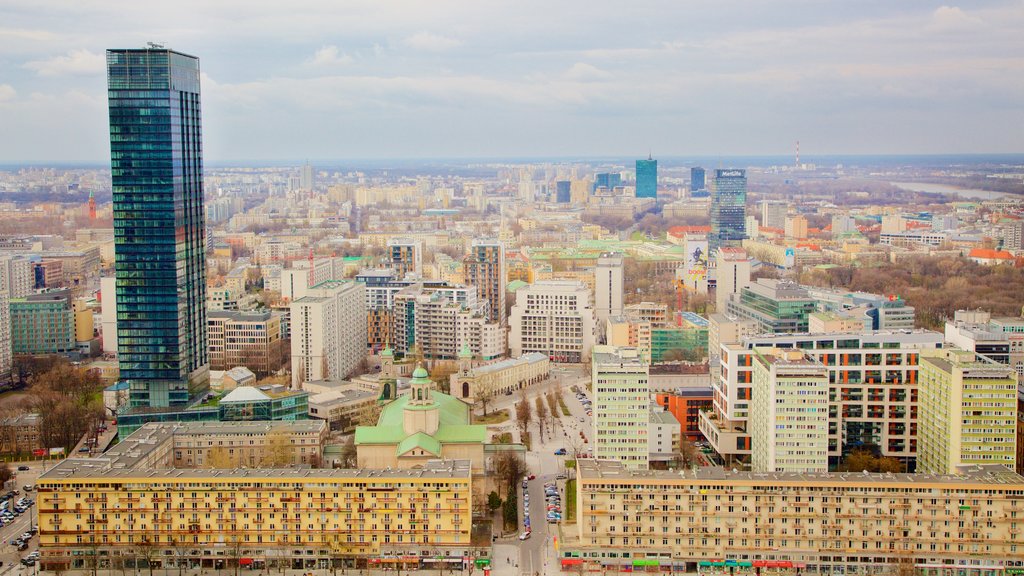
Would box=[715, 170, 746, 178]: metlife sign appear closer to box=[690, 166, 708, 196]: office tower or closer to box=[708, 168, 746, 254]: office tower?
box=[708, 168, 746, 254]: office tower

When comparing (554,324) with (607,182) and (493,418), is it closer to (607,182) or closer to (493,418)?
(493,418)

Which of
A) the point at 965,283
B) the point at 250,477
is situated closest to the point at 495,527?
the point at 250,477

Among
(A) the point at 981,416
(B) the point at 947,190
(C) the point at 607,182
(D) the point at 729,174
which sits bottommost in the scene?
(A) the point at 981,416

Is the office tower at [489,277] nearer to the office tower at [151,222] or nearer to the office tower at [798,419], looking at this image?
the office tower at [151,222]

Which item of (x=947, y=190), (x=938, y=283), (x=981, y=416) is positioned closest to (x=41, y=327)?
(x=981, y=416)

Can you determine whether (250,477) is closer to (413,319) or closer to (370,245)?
(413,319)

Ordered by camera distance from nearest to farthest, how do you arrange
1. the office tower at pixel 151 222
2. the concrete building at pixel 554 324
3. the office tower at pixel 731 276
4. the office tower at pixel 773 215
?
the office tower at pixel 151 222
the concrete building at pixel 554 324
the office tower at pixel 731 276
the office tower at pixel 773 215

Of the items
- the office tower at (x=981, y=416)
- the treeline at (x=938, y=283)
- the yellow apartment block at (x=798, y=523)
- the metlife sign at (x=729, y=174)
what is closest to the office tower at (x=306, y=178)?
the metlife sign at (x=729, y=174)
